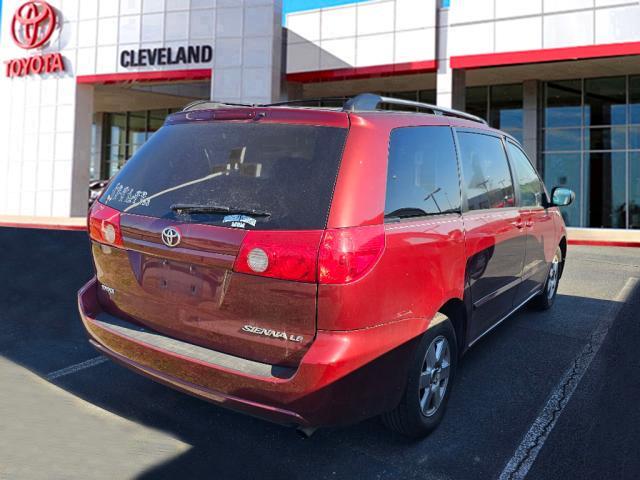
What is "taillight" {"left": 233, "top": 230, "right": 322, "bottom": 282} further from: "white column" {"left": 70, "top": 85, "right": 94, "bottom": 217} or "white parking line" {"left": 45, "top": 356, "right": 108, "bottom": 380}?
"white column" {"left": 70, "top": 85, "right": 94, "bottom": 217}

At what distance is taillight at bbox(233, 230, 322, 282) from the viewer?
2529 millimetres

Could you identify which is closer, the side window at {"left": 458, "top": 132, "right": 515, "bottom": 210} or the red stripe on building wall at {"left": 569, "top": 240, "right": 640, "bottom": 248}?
the side window at {"left": 458, "top": 132, "right": 515, "bottom": 210}

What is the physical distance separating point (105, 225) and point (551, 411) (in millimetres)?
2963

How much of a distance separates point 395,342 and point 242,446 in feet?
3.43

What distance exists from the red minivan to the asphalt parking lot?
304 mm

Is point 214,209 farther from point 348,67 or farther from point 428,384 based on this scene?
point 348,67

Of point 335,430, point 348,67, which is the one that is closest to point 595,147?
point 348,67

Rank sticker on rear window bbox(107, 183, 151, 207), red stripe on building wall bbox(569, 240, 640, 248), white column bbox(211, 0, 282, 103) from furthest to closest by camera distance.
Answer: white column bbox(211, 0, 282, 103) → red stripe on building wall bbox(569, 240, 640, 248) → sticker on rear window bbox(107, 183, 151, 207)

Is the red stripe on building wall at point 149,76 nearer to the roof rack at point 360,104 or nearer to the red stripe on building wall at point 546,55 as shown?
the red stripe on building wall at point 546,55

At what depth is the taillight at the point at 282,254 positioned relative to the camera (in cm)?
253

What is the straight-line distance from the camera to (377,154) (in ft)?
9.27

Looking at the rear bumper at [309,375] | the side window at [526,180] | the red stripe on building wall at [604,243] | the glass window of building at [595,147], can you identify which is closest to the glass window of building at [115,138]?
the glass window of building at [595,147]

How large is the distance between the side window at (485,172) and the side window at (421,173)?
0.67 ft

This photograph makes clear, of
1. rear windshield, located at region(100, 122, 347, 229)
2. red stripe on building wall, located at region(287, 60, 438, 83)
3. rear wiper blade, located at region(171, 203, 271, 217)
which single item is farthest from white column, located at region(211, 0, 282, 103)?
rear wiper blade, located at region(171, 203, 271, 217)
